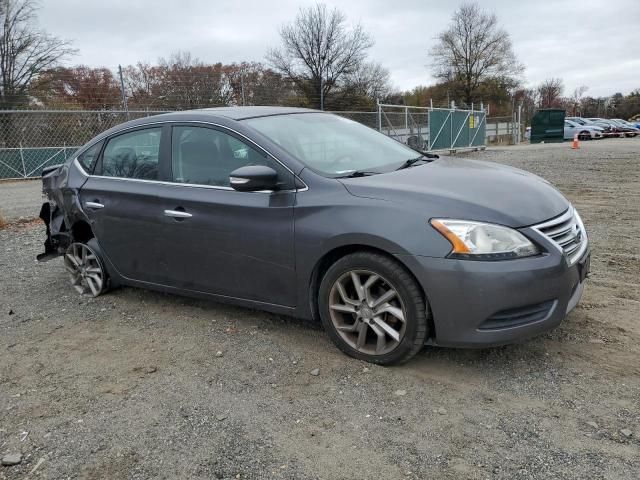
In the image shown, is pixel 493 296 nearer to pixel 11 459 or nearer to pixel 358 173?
pixel 358 173

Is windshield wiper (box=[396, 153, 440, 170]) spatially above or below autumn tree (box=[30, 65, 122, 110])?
below

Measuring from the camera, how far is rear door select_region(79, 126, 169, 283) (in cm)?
422

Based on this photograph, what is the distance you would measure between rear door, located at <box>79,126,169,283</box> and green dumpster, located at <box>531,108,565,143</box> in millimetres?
35175

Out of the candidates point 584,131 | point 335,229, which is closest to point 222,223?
point 335,229

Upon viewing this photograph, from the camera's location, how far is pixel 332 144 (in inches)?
159

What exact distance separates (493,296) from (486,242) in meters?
0.29

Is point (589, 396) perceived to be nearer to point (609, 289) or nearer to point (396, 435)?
point (396, 435)

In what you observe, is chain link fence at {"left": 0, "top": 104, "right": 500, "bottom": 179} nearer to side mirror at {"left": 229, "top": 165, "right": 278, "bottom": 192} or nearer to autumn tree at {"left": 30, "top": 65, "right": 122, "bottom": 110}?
autumn tree at {"left": 30, "top": 65, "right": 122, "bottom": 110}

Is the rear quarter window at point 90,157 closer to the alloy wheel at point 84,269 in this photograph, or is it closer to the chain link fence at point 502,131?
the alloy wheel at point 84,269

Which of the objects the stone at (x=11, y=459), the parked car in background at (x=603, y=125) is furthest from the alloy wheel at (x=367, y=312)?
the parked car in background at (x=603, y=125)

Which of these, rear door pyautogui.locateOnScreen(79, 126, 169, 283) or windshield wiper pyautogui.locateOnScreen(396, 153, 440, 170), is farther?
rear door pyautogui.locateOnScreen(79, 126, 169, 283)

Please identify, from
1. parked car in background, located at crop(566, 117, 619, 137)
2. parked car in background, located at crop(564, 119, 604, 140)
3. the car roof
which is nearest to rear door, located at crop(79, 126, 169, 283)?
the car roof

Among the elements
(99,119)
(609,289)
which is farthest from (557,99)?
(609,289)

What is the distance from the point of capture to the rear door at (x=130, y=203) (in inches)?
166
